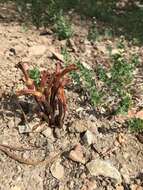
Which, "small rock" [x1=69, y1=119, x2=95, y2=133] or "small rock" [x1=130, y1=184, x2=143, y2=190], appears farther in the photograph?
"small rock" [x1=69, y1=119, x2=95, y2=133]

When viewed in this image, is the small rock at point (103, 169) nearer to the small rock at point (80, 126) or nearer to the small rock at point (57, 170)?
the small rock at point (57, 170)

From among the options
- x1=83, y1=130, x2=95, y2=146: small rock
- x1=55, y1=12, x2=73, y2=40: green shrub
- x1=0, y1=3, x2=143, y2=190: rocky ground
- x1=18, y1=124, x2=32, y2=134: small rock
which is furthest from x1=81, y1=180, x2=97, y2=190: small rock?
x1=55, y1=12, x2=73, y2=40: green shrub

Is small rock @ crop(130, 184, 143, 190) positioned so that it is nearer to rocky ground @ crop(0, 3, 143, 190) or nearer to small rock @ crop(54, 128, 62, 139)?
rocky ground @ crop(0, 3, 143, 190)

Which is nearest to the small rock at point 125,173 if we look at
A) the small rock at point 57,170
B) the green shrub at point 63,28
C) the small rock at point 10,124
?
the small rock at point 57,170

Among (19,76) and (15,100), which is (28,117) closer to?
(15,100)

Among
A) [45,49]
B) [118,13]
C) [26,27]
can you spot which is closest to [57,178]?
[45,49]

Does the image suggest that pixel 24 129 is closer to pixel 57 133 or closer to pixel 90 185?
pixel 57 133

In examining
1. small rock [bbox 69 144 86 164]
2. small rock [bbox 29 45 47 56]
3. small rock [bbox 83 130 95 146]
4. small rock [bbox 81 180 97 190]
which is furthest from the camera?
small rock [bbox 29 45 47 56]
